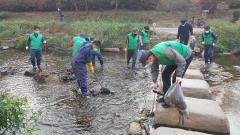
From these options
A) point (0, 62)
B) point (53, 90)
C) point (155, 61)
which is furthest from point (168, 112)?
point (0, 62)

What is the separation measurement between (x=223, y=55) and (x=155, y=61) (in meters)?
12.7

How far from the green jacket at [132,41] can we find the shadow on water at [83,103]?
0.96 m

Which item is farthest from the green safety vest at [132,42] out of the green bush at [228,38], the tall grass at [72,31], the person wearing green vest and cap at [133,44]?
the green bush at [228,38]

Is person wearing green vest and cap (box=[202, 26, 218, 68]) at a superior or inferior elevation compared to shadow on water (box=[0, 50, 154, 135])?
superior

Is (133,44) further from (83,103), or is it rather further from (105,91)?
(83,103)

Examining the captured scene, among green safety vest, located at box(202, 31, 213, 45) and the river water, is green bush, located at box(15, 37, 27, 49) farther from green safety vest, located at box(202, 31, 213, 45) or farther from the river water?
green safety vest, located at box(202, 31, 213, 45)

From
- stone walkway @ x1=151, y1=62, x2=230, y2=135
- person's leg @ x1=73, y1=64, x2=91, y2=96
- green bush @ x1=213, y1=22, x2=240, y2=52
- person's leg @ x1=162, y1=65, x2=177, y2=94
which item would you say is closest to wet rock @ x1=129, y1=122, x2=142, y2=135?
stone walkway @ x1=151, y1=62, x2=230, y2=135

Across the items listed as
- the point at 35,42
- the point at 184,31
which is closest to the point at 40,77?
the point at 35,42

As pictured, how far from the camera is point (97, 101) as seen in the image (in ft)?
33.2

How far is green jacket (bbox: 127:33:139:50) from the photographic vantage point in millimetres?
14852

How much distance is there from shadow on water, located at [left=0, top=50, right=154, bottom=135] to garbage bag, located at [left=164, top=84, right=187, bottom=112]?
119 cm

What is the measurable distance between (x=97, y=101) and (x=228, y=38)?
40.9ft

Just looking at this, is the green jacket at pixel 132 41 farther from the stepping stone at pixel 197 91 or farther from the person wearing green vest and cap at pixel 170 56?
the person wearing green vest and cap at pixel 170 56

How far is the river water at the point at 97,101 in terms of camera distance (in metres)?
8.24
